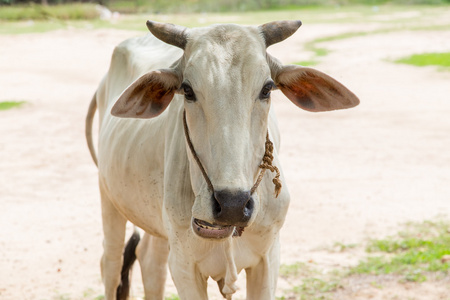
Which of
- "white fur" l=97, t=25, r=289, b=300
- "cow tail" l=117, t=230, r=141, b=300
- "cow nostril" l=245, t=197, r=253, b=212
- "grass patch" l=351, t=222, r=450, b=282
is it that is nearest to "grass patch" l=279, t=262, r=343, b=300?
"grass patch" l=351, t=222, r=450, b=282

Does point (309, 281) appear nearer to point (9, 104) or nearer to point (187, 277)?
point (187, 277)

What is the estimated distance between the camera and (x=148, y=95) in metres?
3.09

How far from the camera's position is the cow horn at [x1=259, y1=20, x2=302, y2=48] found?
3.02 m

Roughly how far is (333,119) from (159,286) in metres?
6.97

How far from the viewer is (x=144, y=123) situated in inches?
156

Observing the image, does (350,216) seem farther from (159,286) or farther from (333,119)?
(333,119)

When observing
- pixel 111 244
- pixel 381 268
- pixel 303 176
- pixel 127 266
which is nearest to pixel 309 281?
pixel 381 268

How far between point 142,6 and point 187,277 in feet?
104

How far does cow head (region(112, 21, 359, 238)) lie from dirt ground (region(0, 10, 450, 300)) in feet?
7.22

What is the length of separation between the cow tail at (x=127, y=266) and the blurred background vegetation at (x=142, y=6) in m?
20.5

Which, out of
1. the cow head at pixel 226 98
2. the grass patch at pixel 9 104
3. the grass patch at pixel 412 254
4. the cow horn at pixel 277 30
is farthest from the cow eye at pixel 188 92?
the grass patch at pixel 9 104

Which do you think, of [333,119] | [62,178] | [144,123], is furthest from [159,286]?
[333,119]

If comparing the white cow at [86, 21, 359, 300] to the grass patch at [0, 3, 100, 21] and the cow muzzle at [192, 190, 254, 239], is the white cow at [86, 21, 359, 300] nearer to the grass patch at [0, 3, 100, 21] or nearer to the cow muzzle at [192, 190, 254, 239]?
the cow muzzle at [192, 190, 254, 239]

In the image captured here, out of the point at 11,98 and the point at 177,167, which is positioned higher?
the point at 177,167
